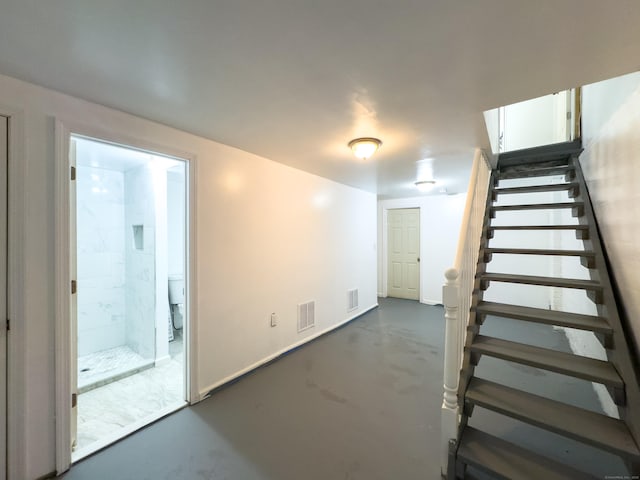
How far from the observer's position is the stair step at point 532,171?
2863 millimetres

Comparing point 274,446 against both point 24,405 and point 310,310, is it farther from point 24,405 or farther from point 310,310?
point 310,310

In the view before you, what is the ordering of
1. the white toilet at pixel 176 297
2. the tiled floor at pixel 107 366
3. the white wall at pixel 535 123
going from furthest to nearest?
the white wall at pixel 535 123 → the white toilet at pixel 176 297 → the tiled floor at pixel 107 366

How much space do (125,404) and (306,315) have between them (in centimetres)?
197

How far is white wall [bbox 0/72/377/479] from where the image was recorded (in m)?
1.49

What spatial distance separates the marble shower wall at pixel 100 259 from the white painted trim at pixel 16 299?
1992 mm

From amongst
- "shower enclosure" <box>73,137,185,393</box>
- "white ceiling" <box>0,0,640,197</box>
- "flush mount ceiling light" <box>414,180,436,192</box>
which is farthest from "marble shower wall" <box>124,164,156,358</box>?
"flush mount ceiling light" <box>414,180,436,192</box>

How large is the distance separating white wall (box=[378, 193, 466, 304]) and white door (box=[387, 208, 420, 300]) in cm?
18

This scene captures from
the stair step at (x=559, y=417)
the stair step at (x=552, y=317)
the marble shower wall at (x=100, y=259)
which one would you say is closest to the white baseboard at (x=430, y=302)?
the stair step at (x=552, y=317)

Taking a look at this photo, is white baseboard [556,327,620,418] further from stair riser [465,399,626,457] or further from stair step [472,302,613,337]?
stair riser [465,399,626,457]

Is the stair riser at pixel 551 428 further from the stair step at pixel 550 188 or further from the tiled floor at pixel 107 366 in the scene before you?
the tiled floor at pixel 107 366

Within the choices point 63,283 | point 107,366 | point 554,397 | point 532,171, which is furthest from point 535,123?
point 107,366

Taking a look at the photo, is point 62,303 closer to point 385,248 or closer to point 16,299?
point 16,299

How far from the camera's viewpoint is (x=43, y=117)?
1.52 meters

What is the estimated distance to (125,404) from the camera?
7.50 ft
